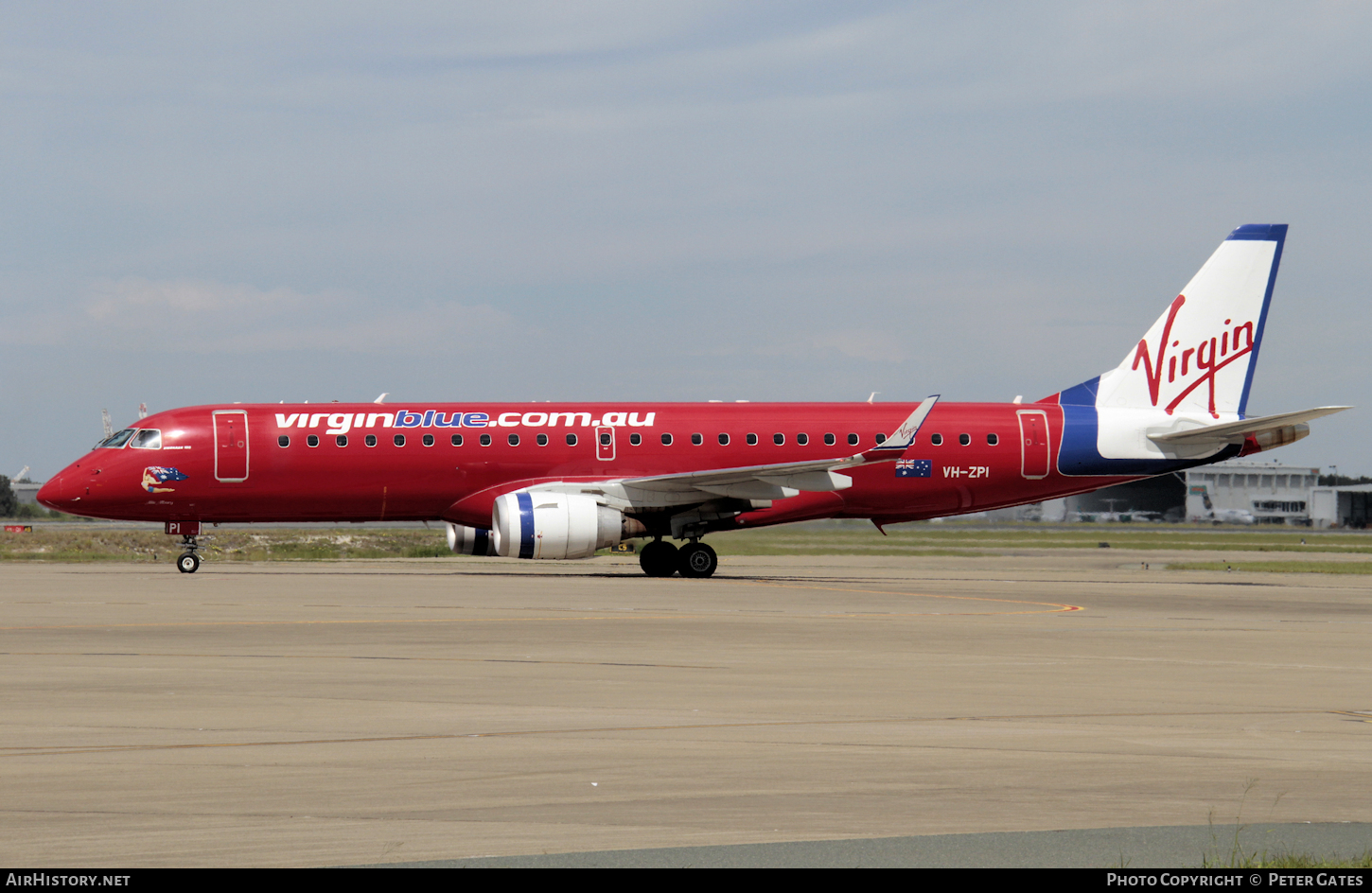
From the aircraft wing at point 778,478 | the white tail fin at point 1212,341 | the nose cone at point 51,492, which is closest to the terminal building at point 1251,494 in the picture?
the white tail fin at point 1212,341

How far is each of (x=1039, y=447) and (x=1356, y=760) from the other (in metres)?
27.4

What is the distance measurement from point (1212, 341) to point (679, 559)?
15.8 metres

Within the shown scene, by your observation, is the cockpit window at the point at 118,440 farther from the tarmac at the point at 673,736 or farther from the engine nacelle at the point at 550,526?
the tarmac at the point at 673,736

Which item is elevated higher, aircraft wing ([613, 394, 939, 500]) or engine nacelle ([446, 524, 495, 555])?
aircraft wing ([613, 394, 939, 500])

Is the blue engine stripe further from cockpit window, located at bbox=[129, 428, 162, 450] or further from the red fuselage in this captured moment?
cockpit window, located at bbox=[129, 428, 162, 450]

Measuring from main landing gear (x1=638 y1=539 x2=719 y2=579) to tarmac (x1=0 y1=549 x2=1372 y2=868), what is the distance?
11296 mm

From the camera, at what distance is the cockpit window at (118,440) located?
34000 mm

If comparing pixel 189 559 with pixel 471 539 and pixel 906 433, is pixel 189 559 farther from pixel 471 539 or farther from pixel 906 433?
pixel 906 433

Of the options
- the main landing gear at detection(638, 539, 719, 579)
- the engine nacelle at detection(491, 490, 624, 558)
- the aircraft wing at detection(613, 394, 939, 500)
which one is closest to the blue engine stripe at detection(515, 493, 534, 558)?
the engine nacelle at detection(491, 490, 624, 558)

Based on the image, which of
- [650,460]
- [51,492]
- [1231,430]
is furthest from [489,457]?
→ [1231,430]

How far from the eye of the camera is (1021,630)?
20047mm

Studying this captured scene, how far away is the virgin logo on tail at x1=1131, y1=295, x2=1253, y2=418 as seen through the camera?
3825cm

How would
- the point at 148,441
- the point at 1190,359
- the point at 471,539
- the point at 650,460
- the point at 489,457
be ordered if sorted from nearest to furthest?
the point at 148,441 → the point at 489,457 → the point at 650,460 → the point at 471,539 → the point at 1190,359

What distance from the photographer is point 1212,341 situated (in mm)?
38562
